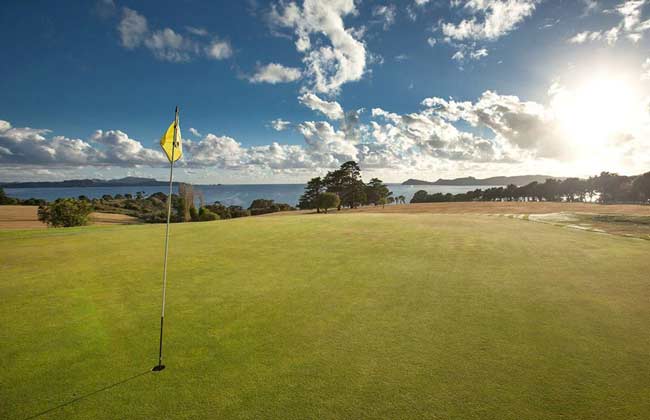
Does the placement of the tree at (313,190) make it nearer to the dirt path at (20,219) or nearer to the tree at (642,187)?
the dirt path at (20,219)

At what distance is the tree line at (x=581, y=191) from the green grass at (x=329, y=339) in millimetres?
124191

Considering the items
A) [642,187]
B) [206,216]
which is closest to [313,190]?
[206,216]

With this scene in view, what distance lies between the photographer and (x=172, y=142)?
6230 mm

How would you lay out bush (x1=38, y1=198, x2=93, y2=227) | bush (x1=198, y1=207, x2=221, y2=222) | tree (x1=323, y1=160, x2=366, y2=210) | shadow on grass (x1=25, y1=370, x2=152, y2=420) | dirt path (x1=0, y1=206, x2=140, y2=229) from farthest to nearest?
tree (x1=323, y1=160, x2=366, y2=210) < bush (x1=198, y1=207, x2=221, y2=222) < dirt path (x1=0, y1=206, x2=140, y2=229) < bush (x1=38, y1=198, x2=93, y2=227) < shadow on grass (x1=25, y1=370, x2=152, y2=420)

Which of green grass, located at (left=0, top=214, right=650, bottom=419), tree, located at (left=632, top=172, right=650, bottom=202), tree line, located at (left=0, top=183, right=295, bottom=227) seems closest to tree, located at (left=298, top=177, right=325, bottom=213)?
tree line, located at (left=0, top=183, right=295, bottom=227)

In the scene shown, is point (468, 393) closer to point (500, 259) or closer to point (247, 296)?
point (247, 296)

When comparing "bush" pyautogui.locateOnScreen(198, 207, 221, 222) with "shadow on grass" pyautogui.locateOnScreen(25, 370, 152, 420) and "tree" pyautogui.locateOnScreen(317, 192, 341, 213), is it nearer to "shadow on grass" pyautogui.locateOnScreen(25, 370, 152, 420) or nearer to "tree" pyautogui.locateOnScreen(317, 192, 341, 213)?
"tree" pyautogui.locateOnScreen(317, 192, 341, 213)

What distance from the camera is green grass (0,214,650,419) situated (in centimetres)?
430

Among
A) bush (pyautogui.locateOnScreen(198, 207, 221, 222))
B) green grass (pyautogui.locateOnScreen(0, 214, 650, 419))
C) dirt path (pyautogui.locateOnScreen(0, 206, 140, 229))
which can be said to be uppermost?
green grass (pyautogui.locateOnScreen(0, 214, 650, 419))

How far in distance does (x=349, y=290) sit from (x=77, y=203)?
49831 millimetres

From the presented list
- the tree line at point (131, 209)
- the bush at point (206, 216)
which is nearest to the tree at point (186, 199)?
the tree line at point (131, 209)

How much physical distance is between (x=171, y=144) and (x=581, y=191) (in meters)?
162

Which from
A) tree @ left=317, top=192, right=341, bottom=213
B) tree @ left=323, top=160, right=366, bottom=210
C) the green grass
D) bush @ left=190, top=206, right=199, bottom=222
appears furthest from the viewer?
tree @ left=323, top=160, right=366, bottom=210

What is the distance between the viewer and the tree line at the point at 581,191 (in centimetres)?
9775
